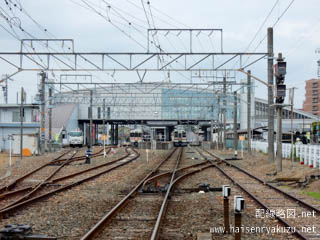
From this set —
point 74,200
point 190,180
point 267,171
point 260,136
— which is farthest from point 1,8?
point 260,136

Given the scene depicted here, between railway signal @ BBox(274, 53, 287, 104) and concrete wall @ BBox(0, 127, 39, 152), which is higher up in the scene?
railway signal @ BBox(274, 53, 287, 104)

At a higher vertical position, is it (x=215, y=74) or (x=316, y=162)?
(x=215, y=74)

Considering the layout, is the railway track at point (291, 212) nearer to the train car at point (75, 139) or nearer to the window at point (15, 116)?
the window at point (15, 116)

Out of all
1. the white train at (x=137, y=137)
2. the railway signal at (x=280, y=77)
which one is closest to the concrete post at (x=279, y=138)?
the railway signal at (x=280, y=77)

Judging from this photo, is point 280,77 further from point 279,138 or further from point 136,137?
point 136,137

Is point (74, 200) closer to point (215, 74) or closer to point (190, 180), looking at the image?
point (190, 180)

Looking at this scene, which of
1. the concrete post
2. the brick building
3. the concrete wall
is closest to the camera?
the concrete post

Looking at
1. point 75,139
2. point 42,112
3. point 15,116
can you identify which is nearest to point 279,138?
point 42,112

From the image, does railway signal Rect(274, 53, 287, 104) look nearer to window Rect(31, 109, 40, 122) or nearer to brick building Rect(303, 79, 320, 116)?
window Rect(31, 109, 40, 122)

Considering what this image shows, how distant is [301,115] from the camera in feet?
262

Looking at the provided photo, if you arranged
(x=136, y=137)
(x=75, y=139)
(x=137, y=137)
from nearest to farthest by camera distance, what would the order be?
(x=75, y=139), (x=137, y=137), (x=136, y=137)

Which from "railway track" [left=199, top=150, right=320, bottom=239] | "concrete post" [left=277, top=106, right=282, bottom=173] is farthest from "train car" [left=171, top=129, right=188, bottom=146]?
"railway track" [left=199, top=150, right=320, bottom=239]

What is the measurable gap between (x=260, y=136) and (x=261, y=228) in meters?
59.4

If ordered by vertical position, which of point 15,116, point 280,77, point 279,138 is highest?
point 280,77
